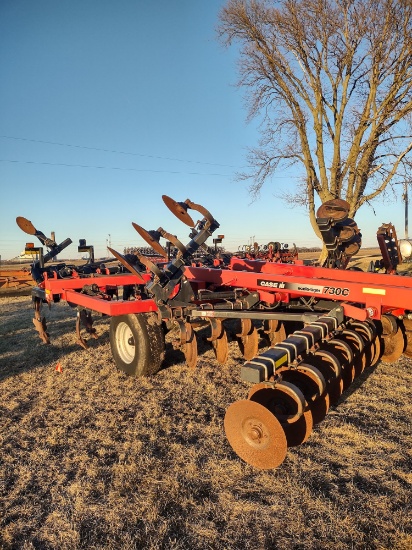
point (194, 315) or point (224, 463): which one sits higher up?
point (194, 315)

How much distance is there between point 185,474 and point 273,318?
1660 millimetres

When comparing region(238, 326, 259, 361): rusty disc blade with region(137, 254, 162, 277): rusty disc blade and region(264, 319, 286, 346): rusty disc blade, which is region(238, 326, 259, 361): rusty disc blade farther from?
region(137, 254, 162, 277): rusty disc blade

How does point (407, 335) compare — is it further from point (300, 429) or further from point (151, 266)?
point (151, 266)

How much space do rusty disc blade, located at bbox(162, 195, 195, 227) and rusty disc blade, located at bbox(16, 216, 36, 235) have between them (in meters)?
3.97

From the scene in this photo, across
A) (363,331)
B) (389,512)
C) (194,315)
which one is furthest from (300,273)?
(389,512)

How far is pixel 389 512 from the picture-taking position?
2141 millimetres

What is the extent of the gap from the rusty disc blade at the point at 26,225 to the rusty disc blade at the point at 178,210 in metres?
3.97

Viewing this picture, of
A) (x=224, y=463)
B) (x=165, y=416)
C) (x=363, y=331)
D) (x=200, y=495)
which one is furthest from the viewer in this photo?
(x=363, y=331)

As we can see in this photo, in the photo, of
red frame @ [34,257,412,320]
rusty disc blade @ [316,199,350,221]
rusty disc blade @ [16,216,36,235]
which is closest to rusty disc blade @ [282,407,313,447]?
red frame @ [34,257,412,320]

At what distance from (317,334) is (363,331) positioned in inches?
37.8

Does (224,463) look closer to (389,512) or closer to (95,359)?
(389,512)

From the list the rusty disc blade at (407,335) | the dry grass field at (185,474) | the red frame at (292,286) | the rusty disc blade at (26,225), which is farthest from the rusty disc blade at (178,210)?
the rusty disc blade at (26,225)

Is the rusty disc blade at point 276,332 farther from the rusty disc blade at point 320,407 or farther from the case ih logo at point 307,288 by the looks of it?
the rusty disc blade at point 320,407

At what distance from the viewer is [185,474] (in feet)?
8.43
